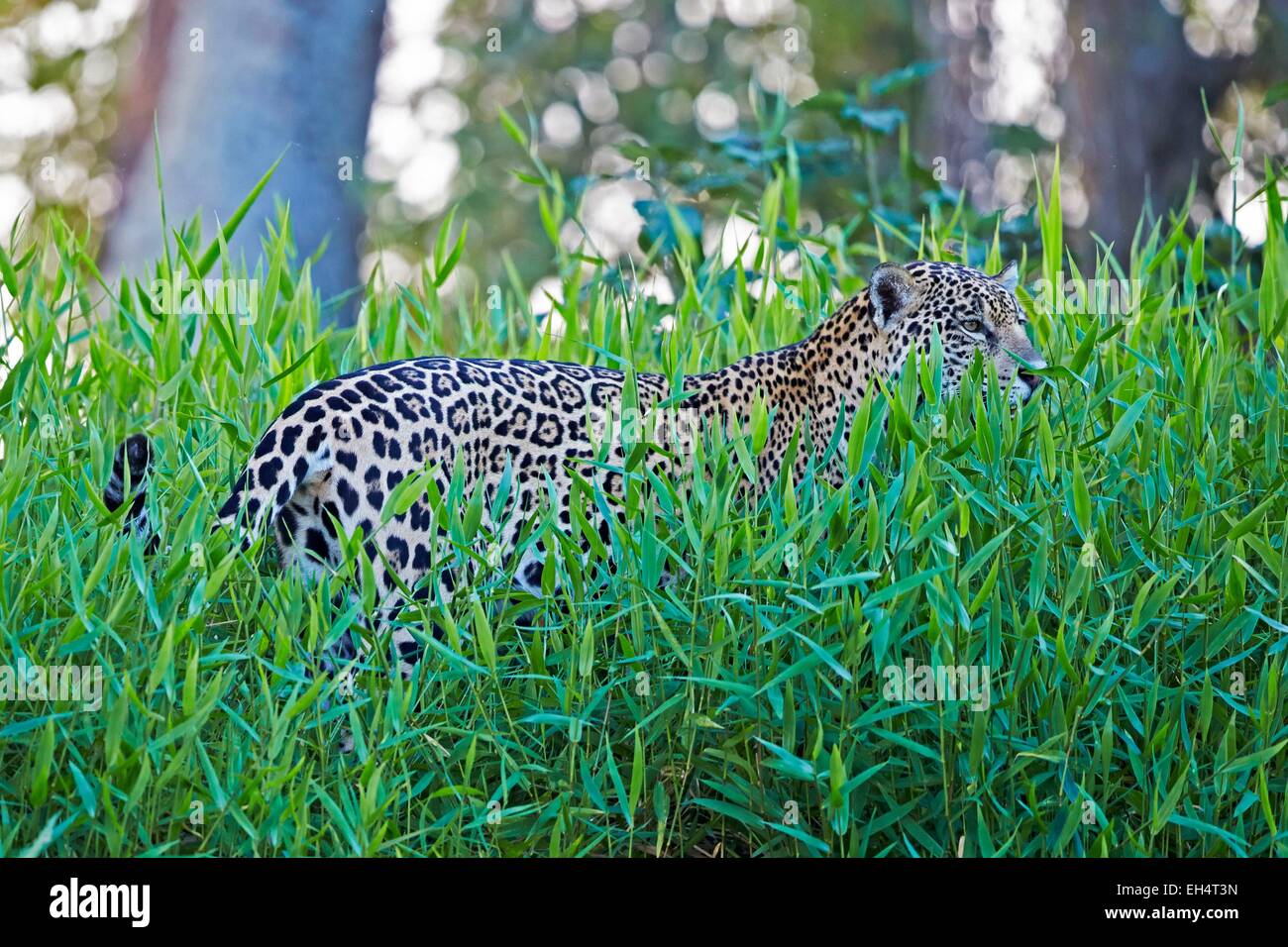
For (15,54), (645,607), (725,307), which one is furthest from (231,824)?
(15,54)

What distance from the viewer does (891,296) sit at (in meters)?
5.28

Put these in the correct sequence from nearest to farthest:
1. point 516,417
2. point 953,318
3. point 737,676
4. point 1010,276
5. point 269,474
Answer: point 737,676, point 269,474, point 516,417, point 953,318, point 1010,276

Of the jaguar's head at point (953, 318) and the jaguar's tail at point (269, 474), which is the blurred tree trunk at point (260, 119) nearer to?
the jaguar's head at point (953, 318)

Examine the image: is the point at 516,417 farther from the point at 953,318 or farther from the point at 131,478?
the point at 953,318

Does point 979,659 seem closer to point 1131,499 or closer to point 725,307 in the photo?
point 1131,499

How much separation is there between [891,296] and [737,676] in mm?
1758

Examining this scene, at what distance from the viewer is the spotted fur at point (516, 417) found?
4.35 m

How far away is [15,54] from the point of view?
1433 cm

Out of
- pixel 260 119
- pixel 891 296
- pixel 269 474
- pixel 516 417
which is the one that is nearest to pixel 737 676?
pixel 516 417

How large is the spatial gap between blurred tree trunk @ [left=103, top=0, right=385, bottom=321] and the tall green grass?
526cm

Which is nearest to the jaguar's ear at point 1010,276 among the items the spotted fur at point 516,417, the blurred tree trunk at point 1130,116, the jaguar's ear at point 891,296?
the spotted fur at point 516,417

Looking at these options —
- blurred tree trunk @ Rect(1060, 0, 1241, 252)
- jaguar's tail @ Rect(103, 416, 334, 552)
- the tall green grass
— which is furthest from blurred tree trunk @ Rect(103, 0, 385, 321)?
blurred tree trunk @ Rect(1060, 0, 1241, 252)

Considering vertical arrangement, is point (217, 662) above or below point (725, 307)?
below
